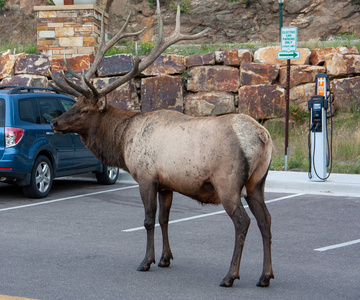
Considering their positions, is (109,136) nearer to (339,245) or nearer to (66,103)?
(339,245)

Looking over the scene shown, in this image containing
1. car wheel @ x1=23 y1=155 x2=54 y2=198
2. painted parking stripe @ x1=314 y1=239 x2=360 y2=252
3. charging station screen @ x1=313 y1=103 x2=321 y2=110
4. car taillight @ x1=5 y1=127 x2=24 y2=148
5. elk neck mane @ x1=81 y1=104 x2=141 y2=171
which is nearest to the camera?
elk neck mane @ x1=81 y1=104 x2=141 y2=171

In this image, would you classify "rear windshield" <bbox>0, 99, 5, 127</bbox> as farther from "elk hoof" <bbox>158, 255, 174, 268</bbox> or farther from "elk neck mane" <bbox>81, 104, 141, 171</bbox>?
"elk hoof" <bbox>158, 255, 174, 268</bbox>

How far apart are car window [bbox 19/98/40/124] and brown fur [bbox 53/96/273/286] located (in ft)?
13.8

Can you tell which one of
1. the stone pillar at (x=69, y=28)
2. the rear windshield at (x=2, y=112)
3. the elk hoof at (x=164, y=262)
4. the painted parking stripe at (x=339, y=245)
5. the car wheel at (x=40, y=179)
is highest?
the stone pillar at (x=69, y=28)

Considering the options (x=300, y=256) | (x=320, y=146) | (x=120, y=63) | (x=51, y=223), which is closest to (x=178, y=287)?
(x=300, y=256)

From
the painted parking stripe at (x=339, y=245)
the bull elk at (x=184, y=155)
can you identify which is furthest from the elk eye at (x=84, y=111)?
the painted parking stripe at (x=339, y=245)

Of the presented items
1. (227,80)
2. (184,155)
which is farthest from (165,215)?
(227,80)

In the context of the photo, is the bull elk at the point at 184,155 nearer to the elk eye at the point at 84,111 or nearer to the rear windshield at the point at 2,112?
the elk eye at the point at 84,111

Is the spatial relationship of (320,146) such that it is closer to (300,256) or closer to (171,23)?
(300,256)

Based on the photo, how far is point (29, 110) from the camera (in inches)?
415

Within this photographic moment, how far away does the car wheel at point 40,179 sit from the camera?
10.3m

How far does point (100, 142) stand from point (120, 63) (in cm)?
1093

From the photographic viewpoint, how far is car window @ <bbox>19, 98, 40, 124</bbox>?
407 inches

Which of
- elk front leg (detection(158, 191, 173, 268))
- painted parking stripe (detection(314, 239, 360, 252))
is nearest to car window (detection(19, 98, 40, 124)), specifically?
elk front leg (detection(158, 191, 173, 268))
